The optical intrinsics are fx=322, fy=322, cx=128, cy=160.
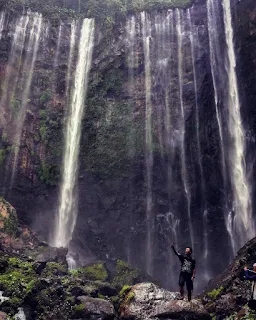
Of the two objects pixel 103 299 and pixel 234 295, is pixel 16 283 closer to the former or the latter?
pixel 103 299

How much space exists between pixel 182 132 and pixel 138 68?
23.0 feet

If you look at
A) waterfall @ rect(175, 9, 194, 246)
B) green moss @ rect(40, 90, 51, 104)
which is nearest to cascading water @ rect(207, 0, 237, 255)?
waterfall @ rect(175, 9, 194, 246)

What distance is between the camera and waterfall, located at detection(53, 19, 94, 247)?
2418 cm

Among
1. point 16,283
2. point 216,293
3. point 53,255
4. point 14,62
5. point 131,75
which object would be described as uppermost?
point 14,62

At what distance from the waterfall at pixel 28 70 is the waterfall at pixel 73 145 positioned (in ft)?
11.9

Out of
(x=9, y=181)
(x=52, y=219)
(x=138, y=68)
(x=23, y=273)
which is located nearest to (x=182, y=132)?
(x=138, y=68)

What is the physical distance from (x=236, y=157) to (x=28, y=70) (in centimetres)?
1802

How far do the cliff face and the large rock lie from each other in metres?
12.8

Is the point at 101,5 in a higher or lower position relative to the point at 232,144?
higher

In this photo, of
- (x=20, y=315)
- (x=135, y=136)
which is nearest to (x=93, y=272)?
(x=20, y=315)

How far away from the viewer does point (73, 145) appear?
26.0 meters

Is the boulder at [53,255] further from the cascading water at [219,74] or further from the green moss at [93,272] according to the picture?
the cascading water at [219,74]

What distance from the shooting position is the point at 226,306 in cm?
982

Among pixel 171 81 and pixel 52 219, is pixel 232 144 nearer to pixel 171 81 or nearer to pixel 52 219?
pixel 171 81
